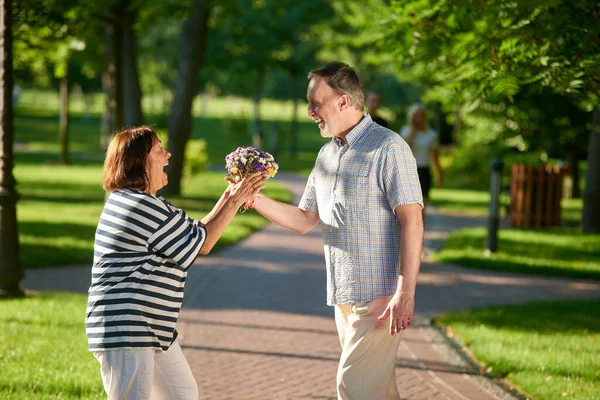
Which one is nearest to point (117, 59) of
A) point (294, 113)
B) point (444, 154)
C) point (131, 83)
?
point (131, 83)

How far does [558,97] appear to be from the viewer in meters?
16.6

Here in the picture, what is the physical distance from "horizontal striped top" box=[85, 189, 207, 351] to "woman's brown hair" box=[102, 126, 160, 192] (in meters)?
0.06

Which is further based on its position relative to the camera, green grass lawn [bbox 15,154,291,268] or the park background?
green grass lawn [bbox 15,154,291,268]

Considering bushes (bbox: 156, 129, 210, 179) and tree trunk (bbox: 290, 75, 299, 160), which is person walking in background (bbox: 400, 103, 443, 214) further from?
tree trunk (bbox: 290, 75, 299, 160)

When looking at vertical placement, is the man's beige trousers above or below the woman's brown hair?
below

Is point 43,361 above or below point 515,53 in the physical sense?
below

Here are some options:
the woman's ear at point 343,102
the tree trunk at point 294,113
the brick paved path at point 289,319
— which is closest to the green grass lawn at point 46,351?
the brick paved path at point 289,319

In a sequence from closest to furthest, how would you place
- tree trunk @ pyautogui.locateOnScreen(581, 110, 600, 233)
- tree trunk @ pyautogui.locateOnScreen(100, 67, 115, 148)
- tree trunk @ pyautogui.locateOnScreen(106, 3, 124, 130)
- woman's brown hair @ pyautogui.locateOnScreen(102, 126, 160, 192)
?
woman's brown hair @ pyautogui.locateOnScreen(102, 126, 160, 192) < tree trunk @ pyautogui.locateOnScreen(106, 3, 124, 130) < tree trunk @ pyautogui.locateOnScreen(100, 67, 115, 148) < tree trunk @ pyautogui.locateOnScreen(581, 110, 600, 233)

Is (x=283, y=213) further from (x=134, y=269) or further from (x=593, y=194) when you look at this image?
(x=593, y=194)

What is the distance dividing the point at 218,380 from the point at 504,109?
1318 centimetres

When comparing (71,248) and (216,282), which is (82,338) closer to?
(216,282)

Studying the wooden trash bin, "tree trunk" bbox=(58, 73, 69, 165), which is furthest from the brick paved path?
"tree trunk" bbox=(58, 73, 69, 165)

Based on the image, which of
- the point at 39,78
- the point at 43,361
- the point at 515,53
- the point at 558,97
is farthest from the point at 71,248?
the point at 39,78

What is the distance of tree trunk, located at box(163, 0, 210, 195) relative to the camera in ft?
65.9
